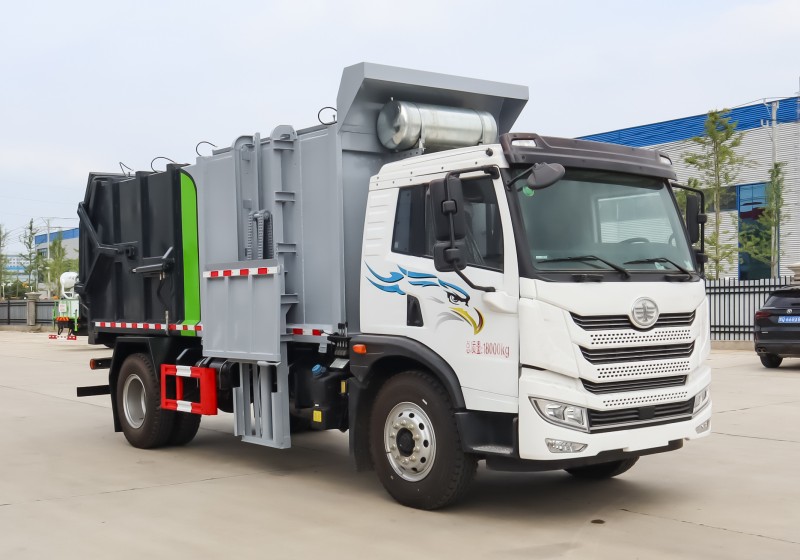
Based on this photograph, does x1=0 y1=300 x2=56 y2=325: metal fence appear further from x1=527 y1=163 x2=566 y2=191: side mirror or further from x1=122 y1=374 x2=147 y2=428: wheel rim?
x1=527 y1=163 x2=566 y2=191: side mirror

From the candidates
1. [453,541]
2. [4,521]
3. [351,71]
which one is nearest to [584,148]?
[351,71]

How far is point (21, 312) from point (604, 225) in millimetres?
45969

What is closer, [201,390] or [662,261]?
[662,261]

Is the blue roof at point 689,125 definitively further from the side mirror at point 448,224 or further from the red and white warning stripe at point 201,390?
the side mirror at point 448,224

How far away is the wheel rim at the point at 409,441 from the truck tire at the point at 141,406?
3609 mm

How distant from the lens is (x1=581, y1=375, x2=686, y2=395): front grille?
6.12m

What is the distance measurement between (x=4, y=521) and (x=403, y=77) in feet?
15.3

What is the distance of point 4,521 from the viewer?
6.64 m

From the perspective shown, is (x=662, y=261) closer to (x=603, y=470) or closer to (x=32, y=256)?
(x=603, y=470)

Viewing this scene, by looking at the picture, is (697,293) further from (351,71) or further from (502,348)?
(351,71)

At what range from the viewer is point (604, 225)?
21.5 ft

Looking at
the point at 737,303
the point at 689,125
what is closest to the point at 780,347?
the point at 737,303

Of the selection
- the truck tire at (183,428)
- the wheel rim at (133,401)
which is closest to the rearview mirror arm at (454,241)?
the truck tire at (183,428)

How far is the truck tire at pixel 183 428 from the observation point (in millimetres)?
9773
